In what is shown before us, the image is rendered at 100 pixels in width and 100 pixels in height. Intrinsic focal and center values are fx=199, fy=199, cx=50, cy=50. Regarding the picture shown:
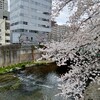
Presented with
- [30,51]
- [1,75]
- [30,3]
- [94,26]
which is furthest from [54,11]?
[30,3]

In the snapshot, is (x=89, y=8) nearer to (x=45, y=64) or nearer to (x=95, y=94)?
(x=95, y=94)

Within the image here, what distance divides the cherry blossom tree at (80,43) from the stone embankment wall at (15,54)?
1579cm

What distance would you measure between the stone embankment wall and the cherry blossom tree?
1579cm

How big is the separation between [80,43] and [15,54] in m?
17.7

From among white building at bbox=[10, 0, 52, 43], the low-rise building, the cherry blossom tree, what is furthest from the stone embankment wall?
the cherry blossom tree

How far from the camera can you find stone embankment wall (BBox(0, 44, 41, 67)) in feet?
63.4

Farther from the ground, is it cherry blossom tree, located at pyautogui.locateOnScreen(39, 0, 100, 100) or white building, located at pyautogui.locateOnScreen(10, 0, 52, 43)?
white building, located at pyautogui.locateOnScreen(10, 0, 52, 43)

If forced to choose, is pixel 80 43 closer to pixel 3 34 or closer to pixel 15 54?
pixel 15 54

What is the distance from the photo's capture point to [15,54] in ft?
66.9

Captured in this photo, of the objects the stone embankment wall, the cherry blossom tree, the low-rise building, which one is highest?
the low-rise building

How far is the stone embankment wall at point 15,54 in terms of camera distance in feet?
63.4

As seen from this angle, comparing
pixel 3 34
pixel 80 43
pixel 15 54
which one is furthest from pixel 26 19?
pixel 80 43

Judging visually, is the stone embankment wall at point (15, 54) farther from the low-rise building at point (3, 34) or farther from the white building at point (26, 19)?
the low-rise building at point (3, 34)

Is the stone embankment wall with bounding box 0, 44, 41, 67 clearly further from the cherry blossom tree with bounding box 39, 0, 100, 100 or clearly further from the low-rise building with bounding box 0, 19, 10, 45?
the cherry blossom tree with bounding box 39, 0, 100, 100
